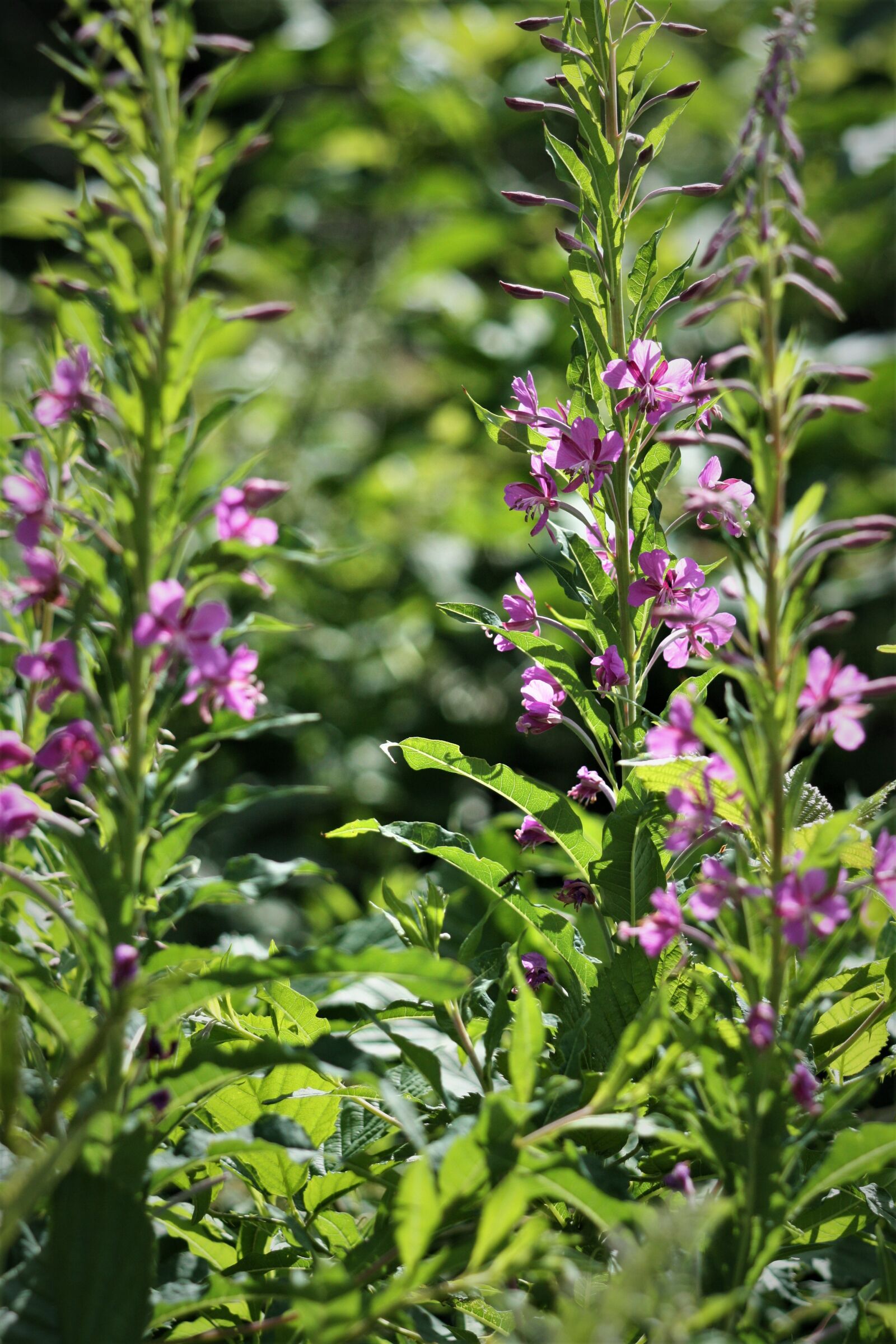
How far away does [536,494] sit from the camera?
2.46ft

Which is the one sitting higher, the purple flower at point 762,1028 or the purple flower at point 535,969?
the purple flower at point 762,1028

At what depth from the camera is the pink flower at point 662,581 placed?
0.70 metres

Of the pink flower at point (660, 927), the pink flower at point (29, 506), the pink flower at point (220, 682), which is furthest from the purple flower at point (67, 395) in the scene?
the pink flower at point (660, 927)

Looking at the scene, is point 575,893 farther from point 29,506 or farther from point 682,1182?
point 29,506

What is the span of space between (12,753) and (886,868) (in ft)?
1.41

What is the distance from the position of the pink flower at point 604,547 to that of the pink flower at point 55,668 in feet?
1.14

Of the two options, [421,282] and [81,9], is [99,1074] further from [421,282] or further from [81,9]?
[421,282]

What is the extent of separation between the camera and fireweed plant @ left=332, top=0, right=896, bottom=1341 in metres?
0.53

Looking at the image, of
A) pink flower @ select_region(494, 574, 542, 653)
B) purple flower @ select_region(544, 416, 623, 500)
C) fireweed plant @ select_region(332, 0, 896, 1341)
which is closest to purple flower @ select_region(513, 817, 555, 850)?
fireweed plant @ select_region(332, 0, 896, 1341)

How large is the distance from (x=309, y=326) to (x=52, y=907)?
2.69m

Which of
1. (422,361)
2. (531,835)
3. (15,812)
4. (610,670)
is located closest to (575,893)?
(531,835)

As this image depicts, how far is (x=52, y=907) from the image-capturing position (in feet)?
1.71

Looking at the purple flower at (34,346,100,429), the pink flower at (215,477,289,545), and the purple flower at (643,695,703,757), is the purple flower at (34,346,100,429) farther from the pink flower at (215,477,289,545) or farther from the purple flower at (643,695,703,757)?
the purple flower at (643,695,703,757)

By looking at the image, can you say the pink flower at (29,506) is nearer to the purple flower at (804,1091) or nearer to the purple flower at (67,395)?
the purple flower at (67,395)
